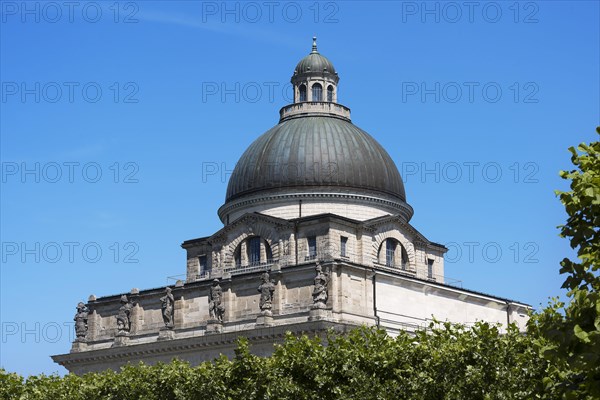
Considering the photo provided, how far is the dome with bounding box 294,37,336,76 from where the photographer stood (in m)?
83.5

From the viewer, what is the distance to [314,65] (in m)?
83.7

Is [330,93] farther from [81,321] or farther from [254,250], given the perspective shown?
[81,321]

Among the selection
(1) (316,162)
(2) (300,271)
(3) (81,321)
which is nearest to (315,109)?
(1) (316,162)

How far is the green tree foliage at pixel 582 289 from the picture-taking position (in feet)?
59.0

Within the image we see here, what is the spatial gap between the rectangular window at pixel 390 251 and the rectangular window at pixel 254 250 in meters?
8.98

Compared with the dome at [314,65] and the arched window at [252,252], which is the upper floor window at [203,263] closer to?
the arched window at [252,252]

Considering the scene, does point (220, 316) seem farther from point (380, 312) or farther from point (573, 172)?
point (573, 172)

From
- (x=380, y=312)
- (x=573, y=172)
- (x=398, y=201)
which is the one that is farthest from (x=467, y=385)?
(x=398, y=201)

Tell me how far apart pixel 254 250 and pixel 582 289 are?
192ft

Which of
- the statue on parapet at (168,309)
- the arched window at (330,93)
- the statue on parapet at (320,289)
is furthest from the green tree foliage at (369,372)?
the arched window at (330,93)

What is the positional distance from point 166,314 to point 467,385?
1559 inches

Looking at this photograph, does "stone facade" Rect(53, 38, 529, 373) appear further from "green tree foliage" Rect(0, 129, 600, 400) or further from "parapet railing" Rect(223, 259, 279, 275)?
"green tree foliage" Rect(0, 129, 600, 400)

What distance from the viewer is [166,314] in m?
74.2

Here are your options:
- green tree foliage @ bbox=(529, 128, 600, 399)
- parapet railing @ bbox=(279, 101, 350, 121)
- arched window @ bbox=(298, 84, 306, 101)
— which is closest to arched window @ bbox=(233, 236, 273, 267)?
parapet railing @ bbox=(279, 101, 350, 121)
